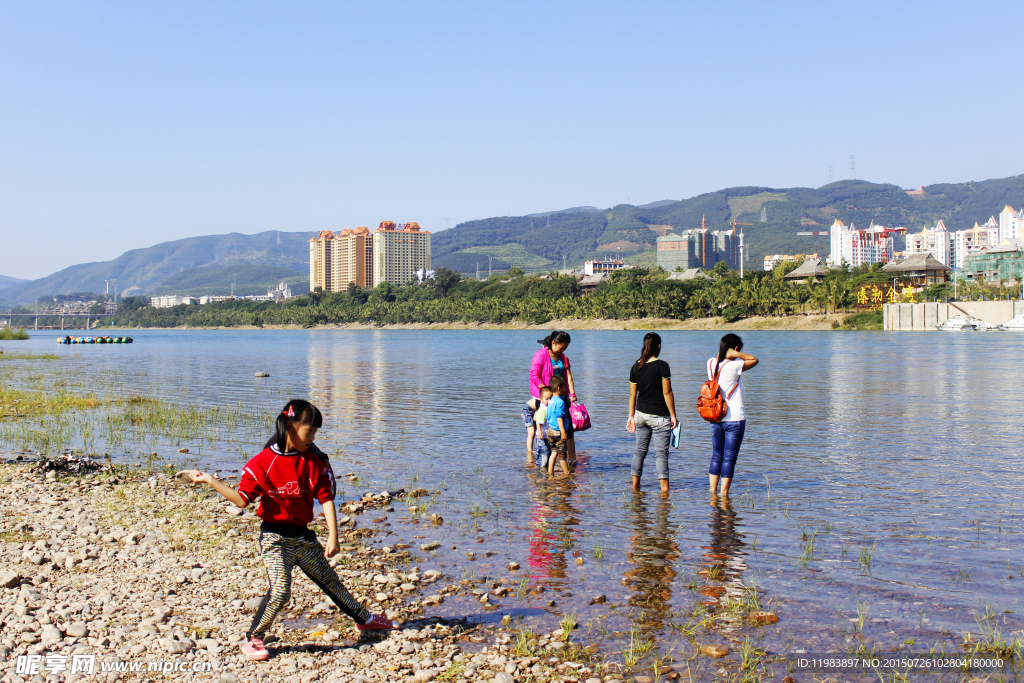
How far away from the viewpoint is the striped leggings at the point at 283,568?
19.4ft

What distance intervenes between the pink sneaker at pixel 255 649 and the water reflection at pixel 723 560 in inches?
159

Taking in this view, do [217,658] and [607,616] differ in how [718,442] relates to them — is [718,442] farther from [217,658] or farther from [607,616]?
[217,658]

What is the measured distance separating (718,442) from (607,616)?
489 centimetres

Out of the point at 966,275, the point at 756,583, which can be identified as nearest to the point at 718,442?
the point at 756,583

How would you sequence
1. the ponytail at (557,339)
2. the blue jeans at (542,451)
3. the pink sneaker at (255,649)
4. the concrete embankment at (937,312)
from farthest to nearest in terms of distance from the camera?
the concrete embankment at (937,312) < the blue jeans at (542,451) < the ponytail at (557,339) < the pink sneaker at (255,649)

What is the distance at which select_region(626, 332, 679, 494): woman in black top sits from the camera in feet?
35.1

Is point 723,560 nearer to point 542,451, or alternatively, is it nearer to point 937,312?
point 542,451

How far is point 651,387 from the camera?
1088 centimetres

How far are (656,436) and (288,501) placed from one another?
22.0ft

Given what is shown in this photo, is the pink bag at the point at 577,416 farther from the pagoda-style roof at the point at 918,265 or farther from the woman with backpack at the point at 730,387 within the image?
the pagoda-style roof at the point at 918,265

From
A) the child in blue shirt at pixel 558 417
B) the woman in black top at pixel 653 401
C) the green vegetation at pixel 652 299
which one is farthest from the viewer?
the green vegetation at pixel 652 299

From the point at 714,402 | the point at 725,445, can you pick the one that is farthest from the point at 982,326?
the point at 714,402

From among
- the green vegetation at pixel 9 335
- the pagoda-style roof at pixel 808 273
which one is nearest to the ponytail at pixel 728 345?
the green vegetation at pixel 9 335

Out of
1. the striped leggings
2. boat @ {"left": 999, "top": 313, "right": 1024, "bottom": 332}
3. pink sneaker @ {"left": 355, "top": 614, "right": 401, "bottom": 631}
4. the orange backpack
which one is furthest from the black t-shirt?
boat @ {"left": 999, "top": 313, "right": 1024, "bottom": 332}
